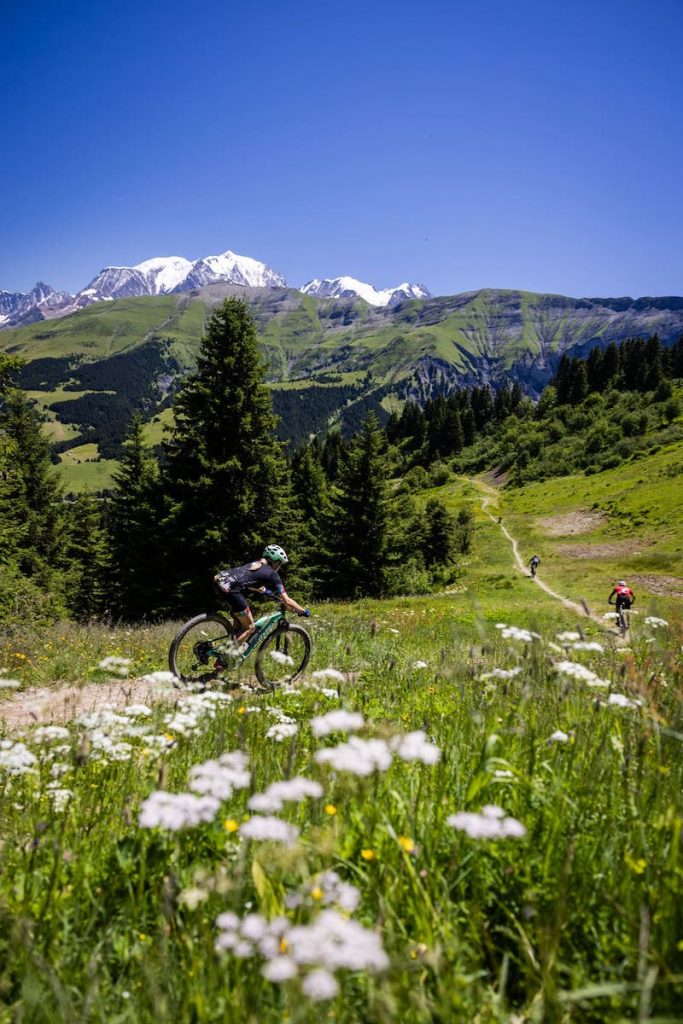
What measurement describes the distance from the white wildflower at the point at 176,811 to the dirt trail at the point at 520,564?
264 centimetres

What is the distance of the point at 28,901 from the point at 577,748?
276cm

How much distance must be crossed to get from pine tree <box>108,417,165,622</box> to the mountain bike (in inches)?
501

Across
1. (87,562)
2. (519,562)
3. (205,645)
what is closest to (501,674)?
(205,645)

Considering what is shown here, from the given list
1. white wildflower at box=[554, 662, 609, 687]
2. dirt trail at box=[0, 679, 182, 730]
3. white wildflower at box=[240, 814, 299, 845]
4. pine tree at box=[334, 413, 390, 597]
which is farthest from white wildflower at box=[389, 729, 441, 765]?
pine tree at box=[334, 413, 390, 597]

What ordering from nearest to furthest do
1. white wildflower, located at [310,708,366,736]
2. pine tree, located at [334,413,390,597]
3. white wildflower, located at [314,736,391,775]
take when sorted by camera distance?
white wildflower, located at [314,736,391,775] < white wildflower, located at [310,708,366,736] < pine tree, located at [334,413,390,597]

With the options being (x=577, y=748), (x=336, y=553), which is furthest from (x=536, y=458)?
(x=577, y=748)

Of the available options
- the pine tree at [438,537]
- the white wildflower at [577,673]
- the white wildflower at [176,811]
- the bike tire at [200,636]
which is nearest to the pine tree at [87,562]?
the pine tree at [438,537]

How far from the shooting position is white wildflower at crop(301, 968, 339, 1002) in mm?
1000

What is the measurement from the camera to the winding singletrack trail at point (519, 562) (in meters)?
19.1

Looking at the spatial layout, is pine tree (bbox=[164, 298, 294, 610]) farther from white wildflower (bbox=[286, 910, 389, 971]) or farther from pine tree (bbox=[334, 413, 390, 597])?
white wildflower (bbox=[286, 910, 389, 971])

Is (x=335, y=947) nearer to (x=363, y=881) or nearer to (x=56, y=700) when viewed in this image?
(x=363, y=881)

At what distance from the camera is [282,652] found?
8.45m

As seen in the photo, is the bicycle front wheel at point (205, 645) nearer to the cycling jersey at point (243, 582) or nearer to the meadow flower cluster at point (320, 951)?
the cycling jersey at point (243, 582)

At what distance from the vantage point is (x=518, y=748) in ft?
9.67
